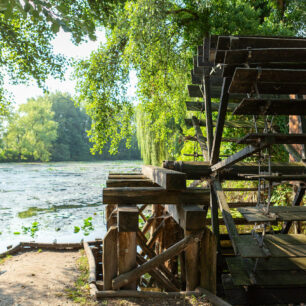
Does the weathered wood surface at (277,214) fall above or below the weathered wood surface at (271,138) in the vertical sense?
below

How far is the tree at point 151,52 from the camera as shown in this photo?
303 inches

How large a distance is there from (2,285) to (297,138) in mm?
4332

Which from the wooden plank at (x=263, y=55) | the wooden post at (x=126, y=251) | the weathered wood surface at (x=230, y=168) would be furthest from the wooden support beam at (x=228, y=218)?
the wooden plank at (x=263, y=55)

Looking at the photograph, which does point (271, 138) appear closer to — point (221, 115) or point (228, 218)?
point (221, 115)

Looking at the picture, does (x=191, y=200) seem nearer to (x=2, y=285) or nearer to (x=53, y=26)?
(x=53, y=26)

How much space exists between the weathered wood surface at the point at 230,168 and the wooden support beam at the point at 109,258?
1678 millimetres

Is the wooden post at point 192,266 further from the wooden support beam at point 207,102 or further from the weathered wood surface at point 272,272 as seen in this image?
the wooden support beam at point 207,102

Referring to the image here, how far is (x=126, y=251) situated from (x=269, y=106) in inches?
75.8

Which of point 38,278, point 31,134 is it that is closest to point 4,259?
point 38,278

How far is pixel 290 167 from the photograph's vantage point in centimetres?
413

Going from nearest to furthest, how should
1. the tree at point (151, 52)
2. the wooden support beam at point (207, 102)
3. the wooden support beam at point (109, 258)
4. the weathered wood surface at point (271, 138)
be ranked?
the weathered wood surface at point (271, 138), the wooden support beam at point (109, 258), the wooden support beam at point (207, 102), the tree at point (151, 52)

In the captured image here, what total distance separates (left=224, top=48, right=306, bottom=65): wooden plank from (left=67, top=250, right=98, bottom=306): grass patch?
269 centimetres

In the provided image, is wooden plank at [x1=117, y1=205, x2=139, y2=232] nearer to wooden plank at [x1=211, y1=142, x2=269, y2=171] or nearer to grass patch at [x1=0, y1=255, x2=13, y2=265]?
wooden plank at [x1=211, y1=142, x2=269, y2=171]

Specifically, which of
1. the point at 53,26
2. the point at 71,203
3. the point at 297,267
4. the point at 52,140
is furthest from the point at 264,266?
the point at 52,140
